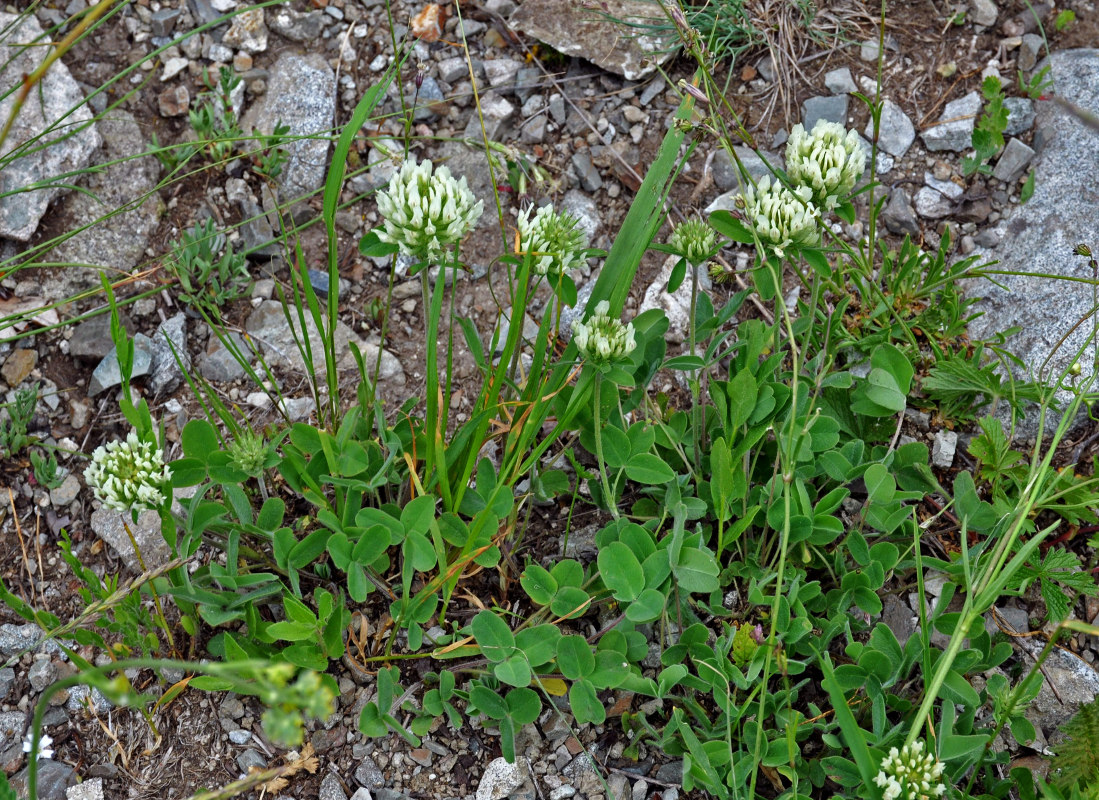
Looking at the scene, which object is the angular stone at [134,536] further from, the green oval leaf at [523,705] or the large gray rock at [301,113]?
the large gray rock at [301,113]

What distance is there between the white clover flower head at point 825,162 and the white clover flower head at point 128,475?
6.02ft

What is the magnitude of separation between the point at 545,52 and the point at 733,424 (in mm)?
2045

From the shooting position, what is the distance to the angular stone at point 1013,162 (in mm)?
3572

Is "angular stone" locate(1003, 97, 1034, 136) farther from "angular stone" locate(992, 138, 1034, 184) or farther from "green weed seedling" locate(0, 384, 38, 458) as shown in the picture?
"green weed seedling" locate(0, 384, 38, 458)

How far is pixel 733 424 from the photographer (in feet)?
8.77

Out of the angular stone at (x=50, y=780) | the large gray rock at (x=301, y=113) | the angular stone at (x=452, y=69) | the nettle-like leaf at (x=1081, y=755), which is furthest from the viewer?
the angular stone at (x=452, y=69)

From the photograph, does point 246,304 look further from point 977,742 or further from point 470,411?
point 977,742

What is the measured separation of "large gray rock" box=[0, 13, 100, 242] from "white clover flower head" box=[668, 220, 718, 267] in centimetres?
222

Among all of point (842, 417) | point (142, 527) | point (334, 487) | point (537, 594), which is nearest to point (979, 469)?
point (842, 417)

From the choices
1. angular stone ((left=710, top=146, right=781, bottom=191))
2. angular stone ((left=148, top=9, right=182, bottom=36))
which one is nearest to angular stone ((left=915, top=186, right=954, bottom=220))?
angular stone ((left=710, top=146, right=781, bottom=191))

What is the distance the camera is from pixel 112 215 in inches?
130

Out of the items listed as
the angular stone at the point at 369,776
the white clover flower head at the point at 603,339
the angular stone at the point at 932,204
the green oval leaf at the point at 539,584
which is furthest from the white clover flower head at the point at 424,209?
the angular stone at the point at 932,204

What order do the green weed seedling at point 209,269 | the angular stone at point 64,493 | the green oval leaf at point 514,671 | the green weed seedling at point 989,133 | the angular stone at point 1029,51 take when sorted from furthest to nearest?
the angular stone at point 1029,51 < the green weed seedling at point 989,133 < the green weed seedling at point 209,269 < the angular stone at point 64,493 < the green oval leaf at point 514,671

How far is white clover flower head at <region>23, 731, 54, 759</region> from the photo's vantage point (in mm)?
2553
